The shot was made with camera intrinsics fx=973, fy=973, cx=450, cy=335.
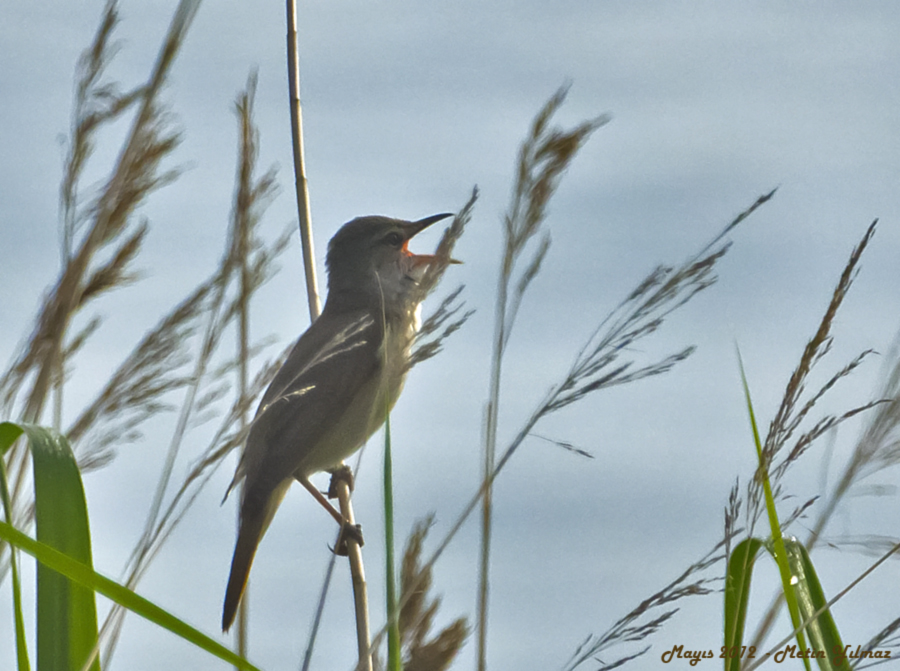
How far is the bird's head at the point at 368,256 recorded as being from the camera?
4945mm

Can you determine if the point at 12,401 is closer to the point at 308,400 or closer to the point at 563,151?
the point at 563,151

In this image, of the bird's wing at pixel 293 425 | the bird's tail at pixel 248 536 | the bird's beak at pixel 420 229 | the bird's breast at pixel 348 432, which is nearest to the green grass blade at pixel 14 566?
the bird's tail at pixel 248 536

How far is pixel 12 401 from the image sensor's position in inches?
64.1

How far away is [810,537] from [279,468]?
2651 millimetres

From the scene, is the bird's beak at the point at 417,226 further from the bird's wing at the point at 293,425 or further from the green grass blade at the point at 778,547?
the green grass blade at the point at 778,547

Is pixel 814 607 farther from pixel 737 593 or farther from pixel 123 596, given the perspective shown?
pixel 123 596

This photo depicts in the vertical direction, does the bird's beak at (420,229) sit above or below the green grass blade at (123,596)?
above

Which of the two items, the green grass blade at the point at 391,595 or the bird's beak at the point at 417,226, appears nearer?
the green grass blade at the point at 391,595

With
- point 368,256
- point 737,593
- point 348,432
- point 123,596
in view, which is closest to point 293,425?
point 348,432

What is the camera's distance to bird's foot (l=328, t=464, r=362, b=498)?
4105mm

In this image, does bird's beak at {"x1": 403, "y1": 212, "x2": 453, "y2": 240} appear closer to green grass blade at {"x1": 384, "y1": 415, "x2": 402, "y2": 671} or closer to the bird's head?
the bird's head

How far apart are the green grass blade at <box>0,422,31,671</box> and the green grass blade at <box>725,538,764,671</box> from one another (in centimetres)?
108

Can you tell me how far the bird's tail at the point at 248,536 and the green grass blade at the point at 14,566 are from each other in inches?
81.9

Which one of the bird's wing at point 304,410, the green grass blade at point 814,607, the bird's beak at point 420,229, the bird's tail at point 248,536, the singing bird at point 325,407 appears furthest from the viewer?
the bird's beak at point 420,229
